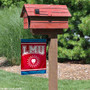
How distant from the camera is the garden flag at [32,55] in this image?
15.4 ft

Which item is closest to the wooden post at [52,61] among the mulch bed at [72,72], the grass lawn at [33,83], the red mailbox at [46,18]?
the red mailbox at [46,18]

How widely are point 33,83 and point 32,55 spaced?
9.32 ft

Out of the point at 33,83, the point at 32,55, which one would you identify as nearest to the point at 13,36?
the point at 33,83

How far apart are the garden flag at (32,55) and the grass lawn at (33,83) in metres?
2.11

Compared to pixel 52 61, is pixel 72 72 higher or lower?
lower

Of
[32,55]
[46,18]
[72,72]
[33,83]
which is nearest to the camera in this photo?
[46,18]

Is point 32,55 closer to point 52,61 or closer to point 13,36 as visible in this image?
Result: point 52,61

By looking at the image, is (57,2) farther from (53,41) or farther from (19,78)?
(53,41)

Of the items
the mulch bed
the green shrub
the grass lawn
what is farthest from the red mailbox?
the green shrub

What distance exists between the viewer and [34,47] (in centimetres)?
470

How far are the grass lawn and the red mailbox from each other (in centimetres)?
263

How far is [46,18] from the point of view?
4.54 meters

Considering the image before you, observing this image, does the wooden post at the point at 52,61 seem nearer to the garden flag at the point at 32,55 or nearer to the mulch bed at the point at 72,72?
the garden flag at the point at 32,55

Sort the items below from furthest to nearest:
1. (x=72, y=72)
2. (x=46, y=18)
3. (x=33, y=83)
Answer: (x=72, y=72)
(x=33, y=83)
(x=46, y=18)
